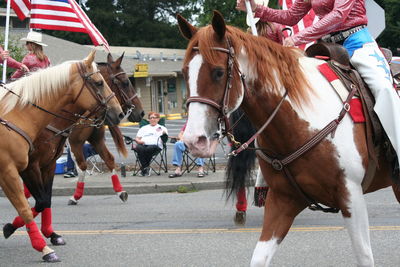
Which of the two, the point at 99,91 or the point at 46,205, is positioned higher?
the point at 99,91

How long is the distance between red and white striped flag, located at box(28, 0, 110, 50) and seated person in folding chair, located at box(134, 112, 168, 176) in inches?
168

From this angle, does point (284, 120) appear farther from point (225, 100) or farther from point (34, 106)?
point (34, 106)

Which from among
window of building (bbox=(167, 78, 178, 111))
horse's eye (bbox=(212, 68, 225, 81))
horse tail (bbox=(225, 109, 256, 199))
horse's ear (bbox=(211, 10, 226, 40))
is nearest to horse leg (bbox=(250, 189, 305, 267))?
horse's eye (bbox=(212, 68, 225, 81))

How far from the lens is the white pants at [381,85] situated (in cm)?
450

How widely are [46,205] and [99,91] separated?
4.94 ft

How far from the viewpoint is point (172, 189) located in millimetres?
13367

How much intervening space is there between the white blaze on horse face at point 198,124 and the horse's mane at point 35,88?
12.2 ft

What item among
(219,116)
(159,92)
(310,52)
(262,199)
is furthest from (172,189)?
(159,92)

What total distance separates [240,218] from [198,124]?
5.15m

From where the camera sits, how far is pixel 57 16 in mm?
10969

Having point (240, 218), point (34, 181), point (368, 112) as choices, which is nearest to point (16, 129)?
point (34, 181)

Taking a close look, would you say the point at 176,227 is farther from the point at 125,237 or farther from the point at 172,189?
the point at 172,189

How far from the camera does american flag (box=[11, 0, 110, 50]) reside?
1071cm

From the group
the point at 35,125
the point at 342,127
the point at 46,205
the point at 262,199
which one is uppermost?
the point at 342,127
